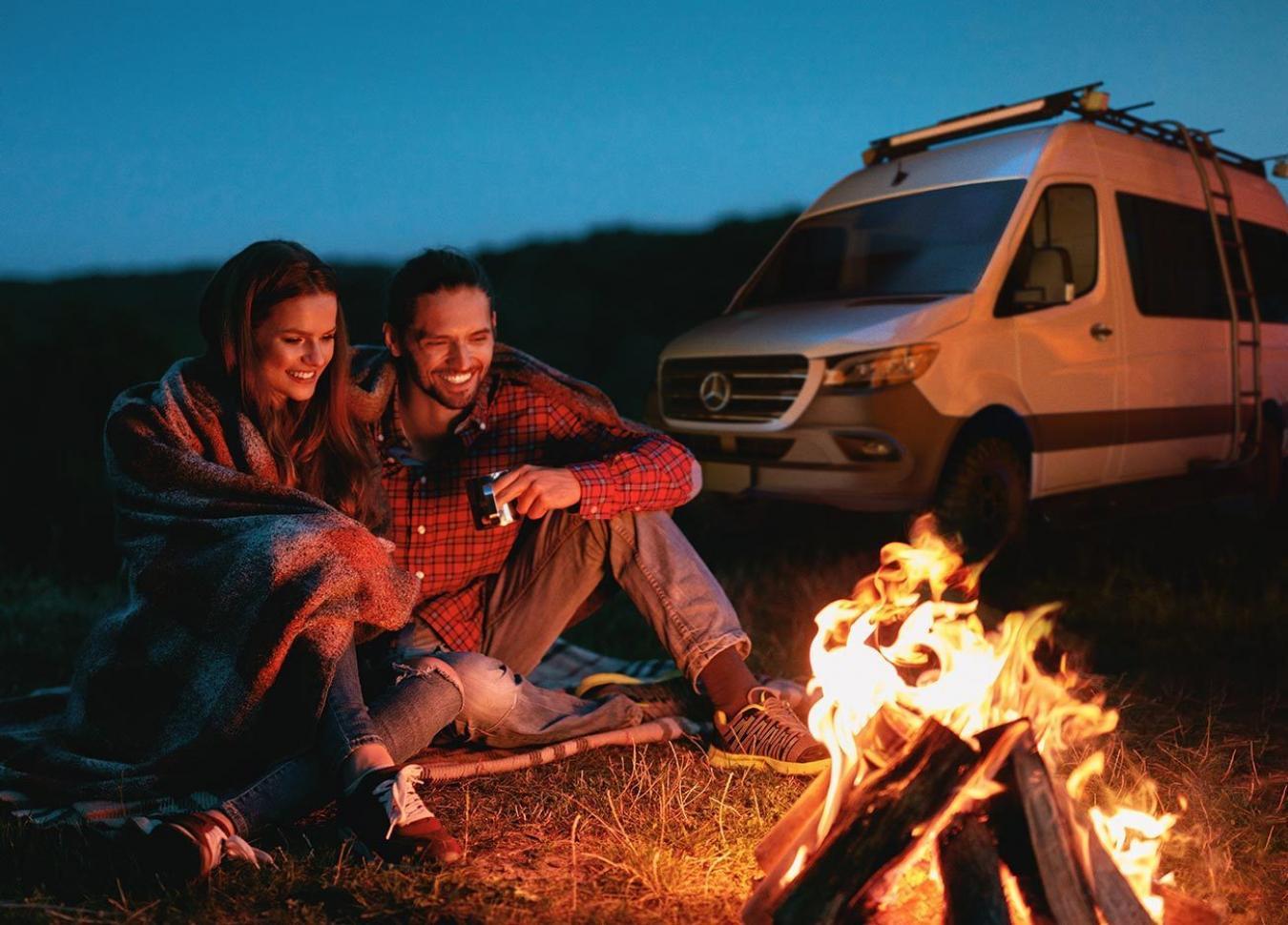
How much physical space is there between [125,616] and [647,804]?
1.48 m

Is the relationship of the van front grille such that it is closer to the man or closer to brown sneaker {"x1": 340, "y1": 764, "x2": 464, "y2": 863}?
the man

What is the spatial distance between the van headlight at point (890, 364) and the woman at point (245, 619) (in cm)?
347

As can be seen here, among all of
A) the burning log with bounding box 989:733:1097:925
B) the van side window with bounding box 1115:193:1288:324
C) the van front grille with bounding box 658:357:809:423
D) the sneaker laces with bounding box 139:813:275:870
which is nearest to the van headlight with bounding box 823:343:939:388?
the van front grille with bounding box 658:357:809:423

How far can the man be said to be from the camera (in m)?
3.58

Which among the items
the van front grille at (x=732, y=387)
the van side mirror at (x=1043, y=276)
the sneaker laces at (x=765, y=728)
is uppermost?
the van side mirror at (x=1043, y=276)

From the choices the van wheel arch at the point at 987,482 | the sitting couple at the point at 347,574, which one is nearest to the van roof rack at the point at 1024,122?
the van wheel arch at the point at 987,482

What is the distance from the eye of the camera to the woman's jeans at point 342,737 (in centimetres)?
285

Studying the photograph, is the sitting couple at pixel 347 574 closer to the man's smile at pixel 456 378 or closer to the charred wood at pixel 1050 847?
the man's smile at pixel 456 378

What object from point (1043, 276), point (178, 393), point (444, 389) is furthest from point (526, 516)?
point (1043, 276)

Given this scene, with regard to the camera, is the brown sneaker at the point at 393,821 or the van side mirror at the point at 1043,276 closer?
the brown sneaker at the point at 393,821

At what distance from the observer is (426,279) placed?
3.62 meters

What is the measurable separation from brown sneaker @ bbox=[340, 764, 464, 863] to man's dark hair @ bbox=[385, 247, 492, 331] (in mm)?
1491

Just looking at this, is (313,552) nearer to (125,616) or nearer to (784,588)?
(125,616)

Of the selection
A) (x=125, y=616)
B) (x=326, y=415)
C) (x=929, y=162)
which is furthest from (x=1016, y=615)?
(x=929, y=162)
